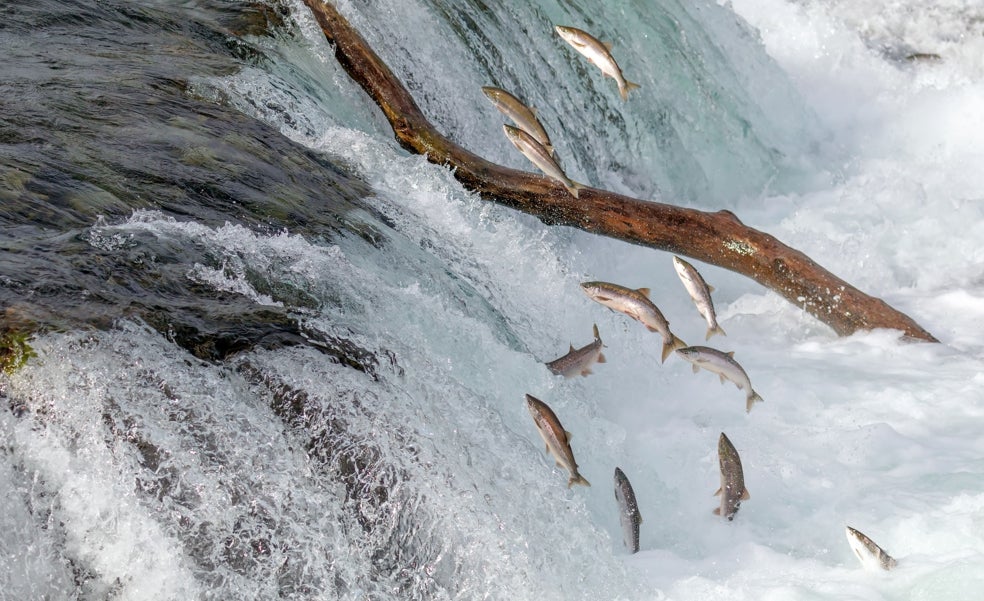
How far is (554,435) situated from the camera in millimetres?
3695

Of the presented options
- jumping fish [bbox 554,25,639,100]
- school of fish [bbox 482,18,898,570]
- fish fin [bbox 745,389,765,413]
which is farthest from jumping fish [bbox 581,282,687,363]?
jumping fish [bbox 554,25,639,100]

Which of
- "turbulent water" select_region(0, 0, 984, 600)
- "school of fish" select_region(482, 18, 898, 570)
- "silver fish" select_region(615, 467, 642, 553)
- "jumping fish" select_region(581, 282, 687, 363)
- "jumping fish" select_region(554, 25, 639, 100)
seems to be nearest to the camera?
"turbulent water" select_region(0, 0, 984, 600)

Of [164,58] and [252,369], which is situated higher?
[252,369]

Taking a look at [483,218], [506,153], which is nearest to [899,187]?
[506,153]

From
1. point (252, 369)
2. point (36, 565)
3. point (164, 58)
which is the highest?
point (252, 369)

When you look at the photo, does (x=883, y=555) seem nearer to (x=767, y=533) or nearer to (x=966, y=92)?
(x=767, y=533)

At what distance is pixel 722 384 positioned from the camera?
5484 mm

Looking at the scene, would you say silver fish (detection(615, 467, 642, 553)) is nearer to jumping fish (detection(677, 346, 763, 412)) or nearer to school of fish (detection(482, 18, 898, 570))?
school of fish (detection(482, 18, 898, 570))

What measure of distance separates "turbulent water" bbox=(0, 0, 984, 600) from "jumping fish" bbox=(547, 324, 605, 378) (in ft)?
0.41

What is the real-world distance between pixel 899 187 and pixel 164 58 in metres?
5.41

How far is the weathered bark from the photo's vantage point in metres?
5.42

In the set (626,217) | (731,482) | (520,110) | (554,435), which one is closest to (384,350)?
(554,435)

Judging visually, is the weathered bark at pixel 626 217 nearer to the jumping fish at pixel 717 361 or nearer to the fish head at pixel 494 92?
the fish head at pixel 494 92

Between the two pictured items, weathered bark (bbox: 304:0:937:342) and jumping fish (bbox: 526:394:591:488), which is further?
weathered bark (bbox: 304:0:937:342)
